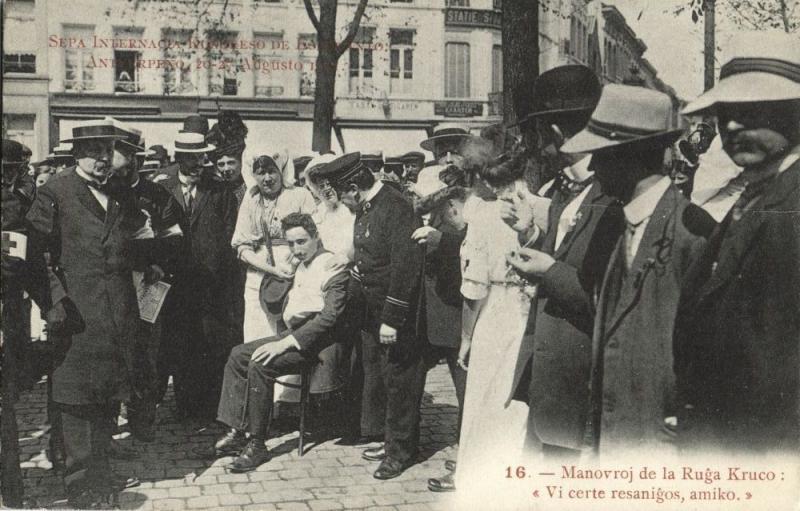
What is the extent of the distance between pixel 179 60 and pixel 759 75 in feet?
12.2

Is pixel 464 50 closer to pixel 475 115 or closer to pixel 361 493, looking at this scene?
pixel 475 115

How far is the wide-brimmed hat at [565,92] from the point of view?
3.79 m

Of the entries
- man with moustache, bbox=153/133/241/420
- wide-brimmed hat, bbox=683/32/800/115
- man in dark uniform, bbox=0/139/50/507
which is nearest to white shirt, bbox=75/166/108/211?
man in dark uniform, bbox=0/139/50/507

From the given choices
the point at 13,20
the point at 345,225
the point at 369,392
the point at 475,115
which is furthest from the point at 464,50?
the point at 13,20

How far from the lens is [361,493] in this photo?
186 inches

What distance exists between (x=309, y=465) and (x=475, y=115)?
2731mm

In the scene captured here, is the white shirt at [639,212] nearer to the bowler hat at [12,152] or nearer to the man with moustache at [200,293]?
the bowler hat at [12,152]

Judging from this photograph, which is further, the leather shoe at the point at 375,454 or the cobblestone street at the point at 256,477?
the leather shoe at the point at 375,454

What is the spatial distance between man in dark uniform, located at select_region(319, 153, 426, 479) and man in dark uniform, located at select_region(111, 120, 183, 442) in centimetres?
116

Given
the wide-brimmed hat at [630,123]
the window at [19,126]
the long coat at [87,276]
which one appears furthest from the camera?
the window at [19,126]

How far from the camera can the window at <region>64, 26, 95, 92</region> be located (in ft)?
16.2

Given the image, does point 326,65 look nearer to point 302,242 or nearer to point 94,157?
point 302,242

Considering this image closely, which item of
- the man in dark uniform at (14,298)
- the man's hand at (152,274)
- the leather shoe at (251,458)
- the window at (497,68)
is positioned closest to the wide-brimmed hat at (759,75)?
the window at (497,68)

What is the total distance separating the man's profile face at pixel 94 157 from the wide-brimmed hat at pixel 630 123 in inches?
110
